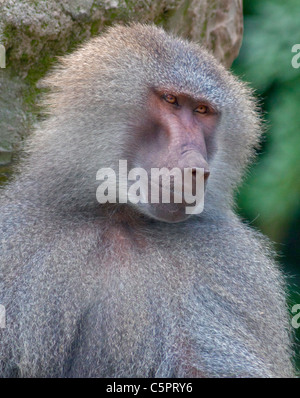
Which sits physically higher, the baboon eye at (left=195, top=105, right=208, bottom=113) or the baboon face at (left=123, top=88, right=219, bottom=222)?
the baboon eye at (left=195, top=105, right=208, bottom=113)

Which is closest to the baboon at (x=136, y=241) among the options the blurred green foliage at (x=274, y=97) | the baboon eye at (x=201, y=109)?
the baboon eye at (x=201, y=109)

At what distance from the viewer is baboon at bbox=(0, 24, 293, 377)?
2309 mm

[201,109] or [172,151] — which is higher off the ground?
[201,109]

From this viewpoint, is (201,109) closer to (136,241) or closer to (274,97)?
(136,241)

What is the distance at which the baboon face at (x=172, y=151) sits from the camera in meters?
2.35

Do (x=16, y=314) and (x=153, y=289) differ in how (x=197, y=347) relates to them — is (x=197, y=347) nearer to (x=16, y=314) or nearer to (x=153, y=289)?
(x=153, y=289)

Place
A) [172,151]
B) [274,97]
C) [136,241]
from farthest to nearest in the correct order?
[274,97]
[136,241]
[172,151]

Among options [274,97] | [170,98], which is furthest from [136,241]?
[274,97]

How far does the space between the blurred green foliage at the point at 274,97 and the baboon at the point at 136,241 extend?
1.69m

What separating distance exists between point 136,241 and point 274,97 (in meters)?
2.47

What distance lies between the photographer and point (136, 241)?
2525mm

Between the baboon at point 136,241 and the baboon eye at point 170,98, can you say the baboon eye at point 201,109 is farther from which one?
→ the baboon eye at point 170,98

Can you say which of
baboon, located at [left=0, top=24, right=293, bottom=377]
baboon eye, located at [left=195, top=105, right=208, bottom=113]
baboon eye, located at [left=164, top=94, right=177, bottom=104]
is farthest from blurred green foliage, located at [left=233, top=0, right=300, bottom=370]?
baboon eye, located at [left=164, top=94, right=177, bottom=104]

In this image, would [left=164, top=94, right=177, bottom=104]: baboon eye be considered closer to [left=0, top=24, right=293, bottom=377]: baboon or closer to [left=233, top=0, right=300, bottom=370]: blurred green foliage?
[left=0, top=24, right=293, bottom=377]: baboon
